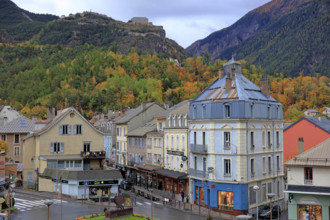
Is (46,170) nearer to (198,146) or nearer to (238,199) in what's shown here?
(198,146)

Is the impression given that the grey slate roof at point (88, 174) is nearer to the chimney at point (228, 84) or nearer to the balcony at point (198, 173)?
the balcony at point (198, 173)

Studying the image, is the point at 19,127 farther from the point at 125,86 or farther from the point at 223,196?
the point at 125,86

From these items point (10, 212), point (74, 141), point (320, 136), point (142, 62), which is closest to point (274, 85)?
point (142, 62)

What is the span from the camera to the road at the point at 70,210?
4259 centimetres

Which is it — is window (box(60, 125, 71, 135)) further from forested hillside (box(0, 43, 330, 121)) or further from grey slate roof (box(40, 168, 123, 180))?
forested hillside (box(0, 43, 330, 121))

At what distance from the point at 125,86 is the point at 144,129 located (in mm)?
84742

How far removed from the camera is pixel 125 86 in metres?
153

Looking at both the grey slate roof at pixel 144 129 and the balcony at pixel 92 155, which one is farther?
the grey slate roof at pixel 144 129

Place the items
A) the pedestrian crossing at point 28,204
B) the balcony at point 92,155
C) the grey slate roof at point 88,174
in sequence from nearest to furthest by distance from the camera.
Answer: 1. the pedestrian crossing at point 28,204
2. the grey slate roof at point 88,174
3. the balcony at point 92,155

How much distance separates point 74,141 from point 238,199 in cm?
2830

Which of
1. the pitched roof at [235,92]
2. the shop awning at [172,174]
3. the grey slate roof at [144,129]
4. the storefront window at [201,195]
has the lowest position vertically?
the storefront window at [201,195]

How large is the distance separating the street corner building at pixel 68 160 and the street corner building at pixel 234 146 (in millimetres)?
12716

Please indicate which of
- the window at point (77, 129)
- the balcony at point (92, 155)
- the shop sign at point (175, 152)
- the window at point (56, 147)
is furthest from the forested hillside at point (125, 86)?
the shop sign at point (175, 152)

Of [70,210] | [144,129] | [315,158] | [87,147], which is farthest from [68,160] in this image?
[315,158]
